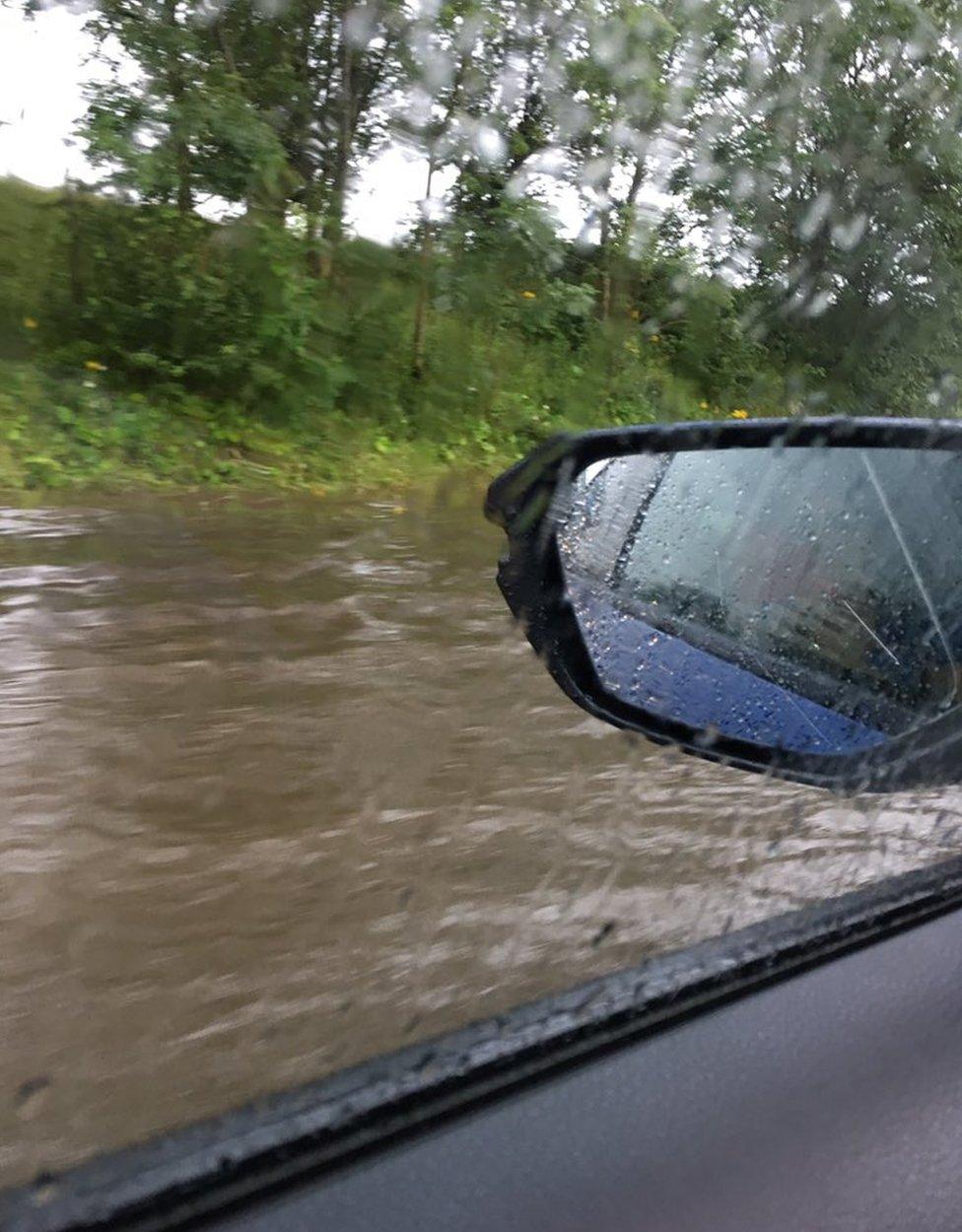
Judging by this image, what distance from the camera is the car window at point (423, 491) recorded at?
2617 mm

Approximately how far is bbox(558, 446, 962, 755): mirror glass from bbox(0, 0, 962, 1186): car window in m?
0.01

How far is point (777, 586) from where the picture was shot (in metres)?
2.84

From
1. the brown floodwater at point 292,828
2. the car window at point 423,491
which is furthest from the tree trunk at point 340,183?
the brown floodwater at point 292,828

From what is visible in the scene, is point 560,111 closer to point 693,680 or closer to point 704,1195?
point 693,680

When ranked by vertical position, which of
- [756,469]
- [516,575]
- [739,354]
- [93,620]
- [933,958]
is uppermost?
[739,354]

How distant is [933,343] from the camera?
5.17 metres

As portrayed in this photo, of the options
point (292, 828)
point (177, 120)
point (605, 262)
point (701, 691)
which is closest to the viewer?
point (701, 691)

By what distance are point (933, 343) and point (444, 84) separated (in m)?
2.67

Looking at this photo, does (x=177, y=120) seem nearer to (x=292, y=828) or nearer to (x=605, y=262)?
(x=605, y=262)

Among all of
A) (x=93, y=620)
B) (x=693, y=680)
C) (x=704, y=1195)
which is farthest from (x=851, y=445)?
(x=93, y=620)

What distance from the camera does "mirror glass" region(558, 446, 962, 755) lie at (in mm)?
2516

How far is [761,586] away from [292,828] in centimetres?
154

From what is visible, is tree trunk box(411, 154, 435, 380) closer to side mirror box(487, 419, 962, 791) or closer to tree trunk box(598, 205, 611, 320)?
tree trunk box(598, 205, 611, 320)

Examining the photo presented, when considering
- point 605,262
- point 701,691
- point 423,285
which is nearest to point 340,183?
point 423,285
